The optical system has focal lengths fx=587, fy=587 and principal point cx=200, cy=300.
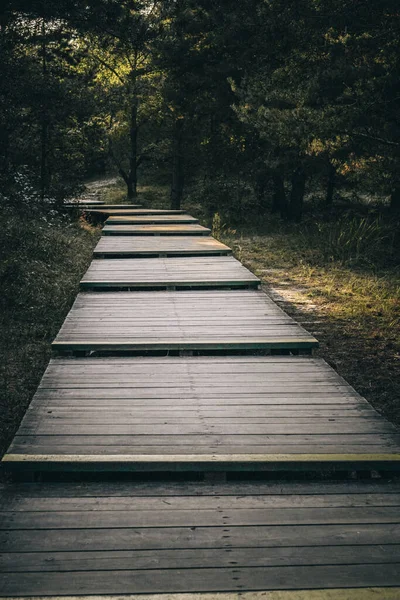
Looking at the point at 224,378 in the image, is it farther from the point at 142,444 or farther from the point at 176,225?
the point at 176,225

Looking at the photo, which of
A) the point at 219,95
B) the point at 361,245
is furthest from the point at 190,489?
the point at 219,95

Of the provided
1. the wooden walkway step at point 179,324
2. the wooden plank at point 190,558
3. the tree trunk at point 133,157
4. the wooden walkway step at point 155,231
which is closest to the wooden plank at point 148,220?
the wooden walkway step at point 155,231

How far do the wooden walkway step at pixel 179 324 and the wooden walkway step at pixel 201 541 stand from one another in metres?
2.05

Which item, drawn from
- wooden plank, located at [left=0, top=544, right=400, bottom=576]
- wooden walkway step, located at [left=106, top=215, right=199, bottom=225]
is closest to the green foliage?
wooden walkway step, located at [left=106, top=215, right=199, bottom=225]

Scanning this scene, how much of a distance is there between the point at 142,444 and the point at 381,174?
28.6ft

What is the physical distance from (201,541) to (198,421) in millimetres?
1095

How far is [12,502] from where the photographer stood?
252 cm

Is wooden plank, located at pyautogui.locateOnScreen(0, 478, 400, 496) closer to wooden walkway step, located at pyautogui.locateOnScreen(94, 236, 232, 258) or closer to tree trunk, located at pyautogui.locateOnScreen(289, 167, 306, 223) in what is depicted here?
wooden walkway step, located at pyautogui.locateOnScreen(94, 236, 232, 258)

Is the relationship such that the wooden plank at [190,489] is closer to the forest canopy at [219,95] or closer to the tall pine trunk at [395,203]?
the forest canopy at [219,95]

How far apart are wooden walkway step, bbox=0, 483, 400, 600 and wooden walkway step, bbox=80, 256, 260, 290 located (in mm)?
4631

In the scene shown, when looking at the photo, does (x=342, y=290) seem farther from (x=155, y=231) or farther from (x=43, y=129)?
(x=43, y=129)

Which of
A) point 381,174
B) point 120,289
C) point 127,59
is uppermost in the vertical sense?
point 127,59

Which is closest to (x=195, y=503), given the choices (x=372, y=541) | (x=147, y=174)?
(x=372, y=541)

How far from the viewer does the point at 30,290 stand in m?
7.35
